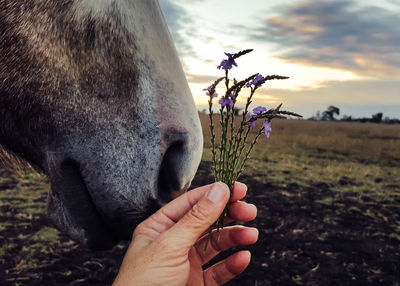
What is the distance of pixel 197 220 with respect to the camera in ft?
3.64

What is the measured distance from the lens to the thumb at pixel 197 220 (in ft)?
3.60

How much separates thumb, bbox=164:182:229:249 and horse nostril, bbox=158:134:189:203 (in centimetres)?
32

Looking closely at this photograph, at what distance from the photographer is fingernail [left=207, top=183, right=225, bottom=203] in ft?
3.72

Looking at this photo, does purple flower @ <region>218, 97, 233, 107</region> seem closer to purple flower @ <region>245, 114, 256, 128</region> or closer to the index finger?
purple flower @ <region>245, 114, 256, 128</region>

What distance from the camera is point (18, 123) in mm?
1566

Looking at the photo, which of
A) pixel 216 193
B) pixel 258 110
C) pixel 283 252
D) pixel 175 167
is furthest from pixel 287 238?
pixel 258 110

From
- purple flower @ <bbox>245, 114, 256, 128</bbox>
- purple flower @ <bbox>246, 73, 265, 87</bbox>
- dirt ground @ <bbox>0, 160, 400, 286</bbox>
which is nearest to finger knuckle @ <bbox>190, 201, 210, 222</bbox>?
purple flower @ <bbox>245, 114, 256, 128</bbox>

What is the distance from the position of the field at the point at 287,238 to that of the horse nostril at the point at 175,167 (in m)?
2.36

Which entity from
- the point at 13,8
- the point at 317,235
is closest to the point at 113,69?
the point at 13,8

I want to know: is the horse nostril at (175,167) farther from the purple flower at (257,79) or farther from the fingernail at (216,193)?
the purple flower at (257,79)

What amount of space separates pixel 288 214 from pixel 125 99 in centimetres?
469

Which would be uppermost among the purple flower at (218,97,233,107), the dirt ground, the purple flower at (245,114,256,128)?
the purple flower at (218,97,233,107)

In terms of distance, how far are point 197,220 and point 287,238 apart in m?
3.84

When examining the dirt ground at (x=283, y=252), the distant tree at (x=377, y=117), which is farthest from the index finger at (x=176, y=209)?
the distant tree at (x=377, y=117)
